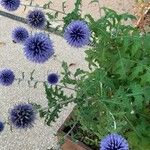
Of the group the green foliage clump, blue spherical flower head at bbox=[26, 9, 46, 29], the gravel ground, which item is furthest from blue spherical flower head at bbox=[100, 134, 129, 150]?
the gravel ground

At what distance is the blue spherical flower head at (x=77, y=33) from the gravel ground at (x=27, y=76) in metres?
1.14

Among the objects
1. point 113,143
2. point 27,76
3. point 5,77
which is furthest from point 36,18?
point 27,76

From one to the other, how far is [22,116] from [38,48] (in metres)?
0.32

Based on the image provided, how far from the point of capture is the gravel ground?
307 cm

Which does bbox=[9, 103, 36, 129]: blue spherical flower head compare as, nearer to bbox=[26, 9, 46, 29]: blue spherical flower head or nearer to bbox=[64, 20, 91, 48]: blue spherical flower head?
bbox=[64, 20, 91, 48]: blue spherical flower head

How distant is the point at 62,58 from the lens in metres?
3.70

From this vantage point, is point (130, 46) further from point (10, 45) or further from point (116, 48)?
point (10, 45)

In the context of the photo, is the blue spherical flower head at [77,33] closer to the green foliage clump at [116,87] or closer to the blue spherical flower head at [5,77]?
the green foliage clump at [116,87]

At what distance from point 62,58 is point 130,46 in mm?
1511

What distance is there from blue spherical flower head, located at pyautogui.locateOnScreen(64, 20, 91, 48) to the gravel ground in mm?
1135

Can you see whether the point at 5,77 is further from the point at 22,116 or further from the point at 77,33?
the point at 77,33


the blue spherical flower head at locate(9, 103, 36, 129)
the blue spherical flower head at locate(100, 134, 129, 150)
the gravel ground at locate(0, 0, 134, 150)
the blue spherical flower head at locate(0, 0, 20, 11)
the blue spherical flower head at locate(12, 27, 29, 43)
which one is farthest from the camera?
the gravel ground at locate(0, 0, 134, 150)

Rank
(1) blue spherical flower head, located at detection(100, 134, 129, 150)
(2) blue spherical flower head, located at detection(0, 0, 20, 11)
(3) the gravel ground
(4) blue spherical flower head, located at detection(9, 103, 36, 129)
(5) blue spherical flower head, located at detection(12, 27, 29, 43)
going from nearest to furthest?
1. (1) blue spherical flower head, located at detection(100, 134, 129, 150)
2. (4) blue spherical flower head, located at detection(9, 103, 36, 129)
3. (2) blue spherical flower head, located at detection(0, 0, 20, 11)
4. (5) blue spherical flower head, located at detection(12, 27, 29, 43)
5. (3) the gravel ground

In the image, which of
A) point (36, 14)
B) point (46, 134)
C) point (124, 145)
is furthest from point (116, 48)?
point (46, 134)
